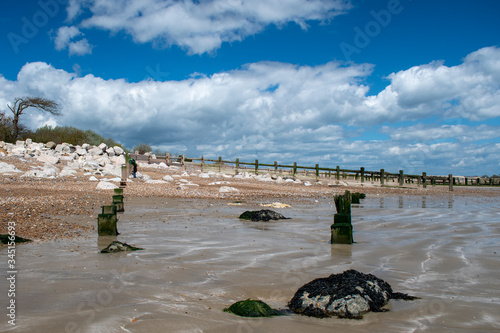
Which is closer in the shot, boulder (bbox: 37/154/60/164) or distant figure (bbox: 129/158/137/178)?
distant figure (bbox: 129/158/137/178)

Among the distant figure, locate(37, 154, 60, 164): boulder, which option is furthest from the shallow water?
locate(37, 154, 60, 164): boulder

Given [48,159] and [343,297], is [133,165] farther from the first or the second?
[343,297]

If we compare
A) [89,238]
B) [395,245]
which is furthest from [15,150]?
[395,245]

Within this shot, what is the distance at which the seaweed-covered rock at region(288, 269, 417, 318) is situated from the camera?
3.13 meters

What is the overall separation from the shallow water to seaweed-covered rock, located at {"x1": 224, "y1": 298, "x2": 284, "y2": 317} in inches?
2.9

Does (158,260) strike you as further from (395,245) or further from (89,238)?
(395,245)

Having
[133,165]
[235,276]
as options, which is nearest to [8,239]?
[235,276]

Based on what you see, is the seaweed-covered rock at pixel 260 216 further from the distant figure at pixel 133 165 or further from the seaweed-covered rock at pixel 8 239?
the distant figure at pixel 133 165

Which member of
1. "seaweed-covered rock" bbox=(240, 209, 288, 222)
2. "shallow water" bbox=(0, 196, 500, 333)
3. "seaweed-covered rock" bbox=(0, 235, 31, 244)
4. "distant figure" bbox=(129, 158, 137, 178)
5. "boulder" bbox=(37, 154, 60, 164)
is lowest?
"shallow water" bbox=(0, 196, 500, 333)

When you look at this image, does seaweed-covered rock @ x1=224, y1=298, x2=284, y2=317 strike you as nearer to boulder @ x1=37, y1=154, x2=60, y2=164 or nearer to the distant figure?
the distant figure

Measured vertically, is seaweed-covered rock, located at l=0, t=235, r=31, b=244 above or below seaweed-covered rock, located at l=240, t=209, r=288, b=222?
below

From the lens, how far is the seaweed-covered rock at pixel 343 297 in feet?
10.3

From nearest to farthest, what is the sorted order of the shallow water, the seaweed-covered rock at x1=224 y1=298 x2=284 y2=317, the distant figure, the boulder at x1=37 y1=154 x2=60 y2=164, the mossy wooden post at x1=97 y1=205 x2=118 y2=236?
1. the shallow water
2. the seaweed-covered rock at x1=224 y1=298 x2=284 y2=317
3. the mossy wooden post at x1=97 y1=205 x2=118 y2=236
4. the distant figure
5. the boulder at x1=37 y1=154 x2=60 y2=164

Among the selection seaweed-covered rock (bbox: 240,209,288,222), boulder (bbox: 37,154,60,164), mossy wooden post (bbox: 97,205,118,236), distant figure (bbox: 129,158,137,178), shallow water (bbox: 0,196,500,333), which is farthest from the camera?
boulder (bbox: 37,154,60,164)
